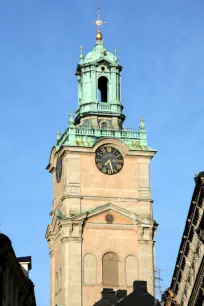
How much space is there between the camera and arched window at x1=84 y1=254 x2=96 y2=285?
4445 inches

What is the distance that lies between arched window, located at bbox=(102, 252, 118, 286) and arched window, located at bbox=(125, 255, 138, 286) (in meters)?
1.15

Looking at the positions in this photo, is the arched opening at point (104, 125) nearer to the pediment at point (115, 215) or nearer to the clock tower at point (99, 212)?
the clock tower at point (99, 212)

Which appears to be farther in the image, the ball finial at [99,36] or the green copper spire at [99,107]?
the ball finial at [99,36]

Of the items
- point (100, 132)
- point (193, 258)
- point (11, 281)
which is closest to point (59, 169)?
point (100, 132)

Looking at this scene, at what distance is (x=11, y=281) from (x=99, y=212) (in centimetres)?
5008

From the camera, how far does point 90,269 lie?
11338cm

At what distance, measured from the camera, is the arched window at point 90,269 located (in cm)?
11291

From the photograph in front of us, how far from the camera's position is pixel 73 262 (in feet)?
371

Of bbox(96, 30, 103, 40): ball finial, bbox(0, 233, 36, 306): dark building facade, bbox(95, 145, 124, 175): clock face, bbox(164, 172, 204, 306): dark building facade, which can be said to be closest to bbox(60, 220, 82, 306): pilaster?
bbox(95, 145, 124, 175): clock face

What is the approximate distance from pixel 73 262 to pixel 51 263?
864 centimetres

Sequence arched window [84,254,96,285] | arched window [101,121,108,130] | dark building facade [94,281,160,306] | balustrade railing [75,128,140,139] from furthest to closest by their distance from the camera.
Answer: arched window [101,121,108,130] → balustrade railing [75,128,140,139] → arched window [84,254,96,285] → dark building facade [94,281,160,306]

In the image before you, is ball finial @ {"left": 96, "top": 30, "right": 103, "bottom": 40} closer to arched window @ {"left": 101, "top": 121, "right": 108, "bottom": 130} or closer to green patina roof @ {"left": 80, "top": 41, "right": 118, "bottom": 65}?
green patina roof @ {"left": 80, "top": 41, "right": 118, "bottom": 65}

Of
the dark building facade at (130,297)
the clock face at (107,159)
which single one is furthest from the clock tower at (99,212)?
the dark building facade at (130,297)

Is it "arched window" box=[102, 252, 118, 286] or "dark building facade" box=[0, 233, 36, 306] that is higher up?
"arched window" box=[102, 252, 118, 286]
